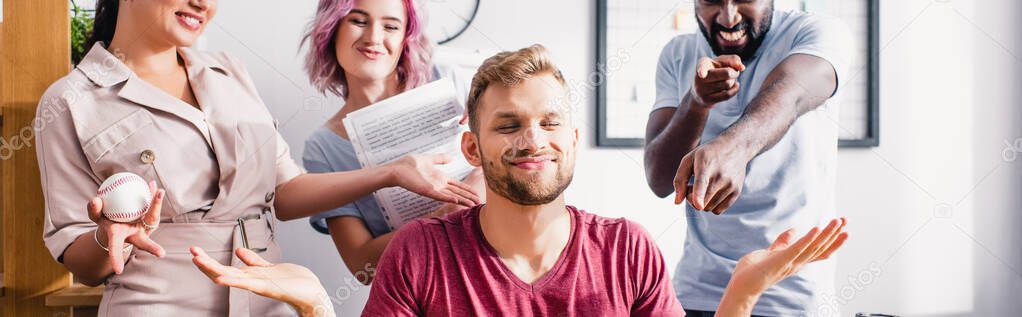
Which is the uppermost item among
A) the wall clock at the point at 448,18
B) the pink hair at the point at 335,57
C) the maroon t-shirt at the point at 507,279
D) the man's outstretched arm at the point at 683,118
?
the wall clock at the point at 448,18

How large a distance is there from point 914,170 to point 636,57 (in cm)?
76

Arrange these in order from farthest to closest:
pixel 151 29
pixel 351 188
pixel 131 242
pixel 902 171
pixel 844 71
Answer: pixel 902 171, pixel 844 71, pixel 351 188, pixel 151 29, pixel 131 242

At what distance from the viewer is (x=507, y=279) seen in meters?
1.29

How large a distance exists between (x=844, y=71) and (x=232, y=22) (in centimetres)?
142

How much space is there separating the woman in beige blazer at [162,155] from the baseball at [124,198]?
41mm

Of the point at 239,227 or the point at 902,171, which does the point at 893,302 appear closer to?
the point at 902,171

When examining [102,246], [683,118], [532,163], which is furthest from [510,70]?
[102,246]

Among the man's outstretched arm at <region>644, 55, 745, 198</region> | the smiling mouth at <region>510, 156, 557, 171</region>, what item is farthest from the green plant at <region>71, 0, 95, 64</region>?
the man's outstretched arm at <region>644, 55, 745, 198</region>

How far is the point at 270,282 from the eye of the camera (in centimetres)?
115

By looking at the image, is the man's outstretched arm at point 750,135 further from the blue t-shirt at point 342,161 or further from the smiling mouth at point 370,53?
the smiling mouth at point 370,53

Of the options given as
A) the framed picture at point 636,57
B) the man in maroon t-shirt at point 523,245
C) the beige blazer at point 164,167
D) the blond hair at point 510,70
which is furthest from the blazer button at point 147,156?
the framed picture at point 636,57

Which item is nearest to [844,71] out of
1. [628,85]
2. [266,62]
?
[628,85]

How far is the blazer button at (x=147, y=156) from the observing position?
1.43 m

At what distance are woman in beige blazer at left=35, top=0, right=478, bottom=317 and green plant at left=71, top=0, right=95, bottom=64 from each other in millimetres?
176
